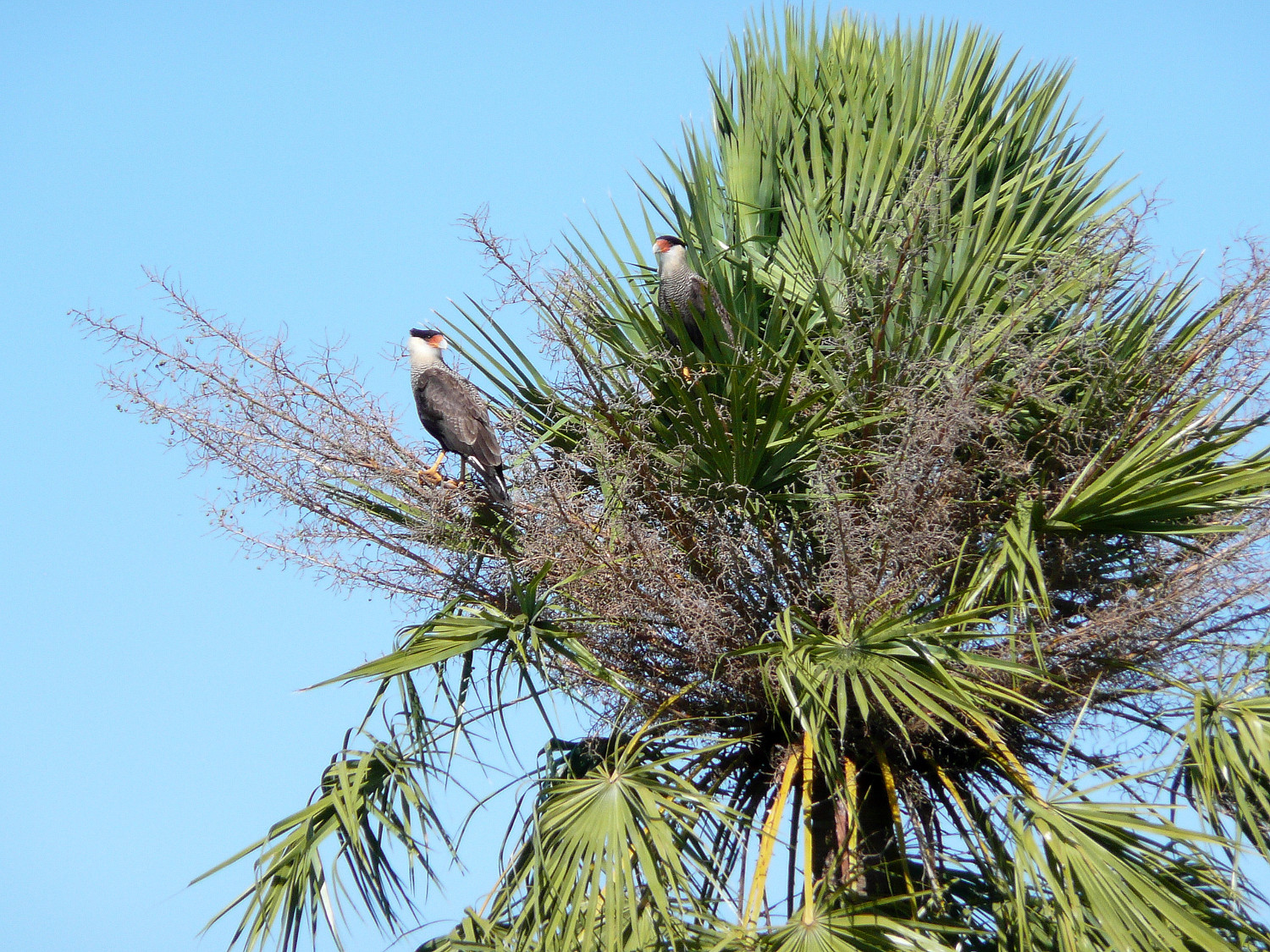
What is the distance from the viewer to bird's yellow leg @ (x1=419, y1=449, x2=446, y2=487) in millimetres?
4926

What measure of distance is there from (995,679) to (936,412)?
45.1 inches

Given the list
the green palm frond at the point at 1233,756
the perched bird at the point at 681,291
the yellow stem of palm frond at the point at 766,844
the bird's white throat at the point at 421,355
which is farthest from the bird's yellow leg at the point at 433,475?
the green palm frond at the point at 1233,756

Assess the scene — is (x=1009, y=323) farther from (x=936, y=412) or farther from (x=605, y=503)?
(x=605, y=503)

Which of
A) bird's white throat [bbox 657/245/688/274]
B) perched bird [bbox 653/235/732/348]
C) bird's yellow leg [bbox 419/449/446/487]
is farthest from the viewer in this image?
bird's white throat [bbox 657/245/688/274]

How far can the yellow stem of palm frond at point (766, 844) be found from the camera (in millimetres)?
4180

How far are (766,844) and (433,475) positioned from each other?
186cm

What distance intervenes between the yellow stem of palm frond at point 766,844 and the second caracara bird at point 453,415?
1498mm

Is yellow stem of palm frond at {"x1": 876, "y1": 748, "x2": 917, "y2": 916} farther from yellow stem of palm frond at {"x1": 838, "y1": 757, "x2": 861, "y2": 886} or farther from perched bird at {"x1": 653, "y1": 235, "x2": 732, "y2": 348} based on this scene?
perched bird at {"x1": 653, "y1": 235, "x2": 732, "y2": 348}

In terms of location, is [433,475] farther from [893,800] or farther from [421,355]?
[893,800]

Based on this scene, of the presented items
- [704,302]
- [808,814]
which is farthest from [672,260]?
[808,814]

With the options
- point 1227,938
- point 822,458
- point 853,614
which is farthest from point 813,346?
point 1227,938

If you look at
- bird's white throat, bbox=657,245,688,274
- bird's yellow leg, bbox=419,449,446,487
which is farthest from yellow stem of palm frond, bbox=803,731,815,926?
bird's white throat, bbox=657,245,688,274

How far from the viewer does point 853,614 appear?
4.56 m

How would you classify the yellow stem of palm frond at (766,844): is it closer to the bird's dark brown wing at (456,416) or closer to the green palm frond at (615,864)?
the green palm frond at (615,864)
